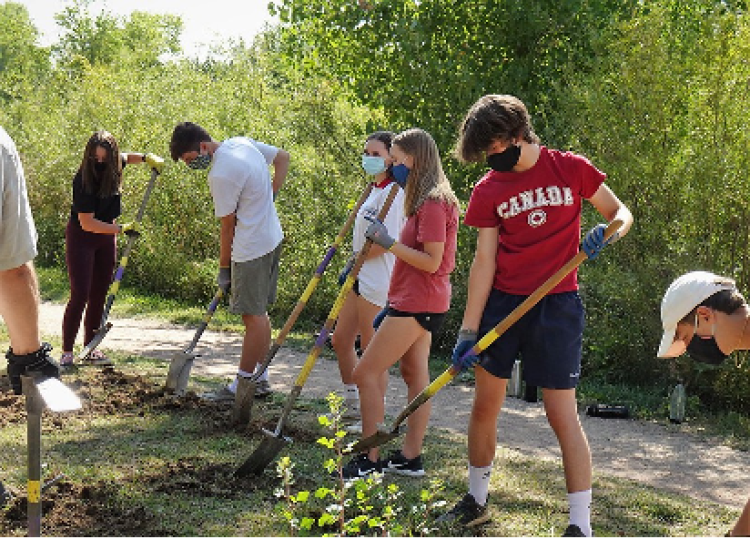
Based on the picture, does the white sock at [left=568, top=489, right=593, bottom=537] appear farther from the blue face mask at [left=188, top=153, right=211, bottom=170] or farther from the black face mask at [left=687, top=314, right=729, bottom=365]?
the blue face mask at [left=188, top=153, right=211, bottom=170]

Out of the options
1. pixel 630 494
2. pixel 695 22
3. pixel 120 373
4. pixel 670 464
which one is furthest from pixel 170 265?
pixel 630 494

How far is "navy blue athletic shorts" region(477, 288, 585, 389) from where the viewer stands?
13.8ft

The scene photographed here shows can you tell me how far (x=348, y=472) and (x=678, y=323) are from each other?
2120mm

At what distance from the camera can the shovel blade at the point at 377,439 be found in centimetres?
483

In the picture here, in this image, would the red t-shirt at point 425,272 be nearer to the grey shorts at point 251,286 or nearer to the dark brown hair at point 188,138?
the grey shorts at point 251,286

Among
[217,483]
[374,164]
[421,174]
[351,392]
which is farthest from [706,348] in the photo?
[351,392]

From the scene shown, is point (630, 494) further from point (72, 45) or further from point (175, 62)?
point (72, 45)

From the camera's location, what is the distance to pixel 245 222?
274 inches

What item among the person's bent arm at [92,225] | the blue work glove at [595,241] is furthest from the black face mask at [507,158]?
the person's bent arm at [92,225]

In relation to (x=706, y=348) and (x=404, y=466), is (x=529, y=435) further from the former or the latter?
(x=706, y=348)

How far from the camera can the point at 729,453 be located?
278 inches

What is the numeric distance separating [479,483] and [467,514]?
0.14m

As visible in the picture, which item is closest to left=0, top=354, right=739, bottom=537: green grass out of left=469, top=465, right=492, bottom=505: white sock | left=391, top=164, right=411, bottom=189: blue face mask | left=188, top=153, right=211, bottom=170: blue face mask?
left=469, top=465, right=492, bottom=505: white sock

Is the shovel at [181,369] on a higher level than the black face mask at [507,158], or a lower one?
lower
